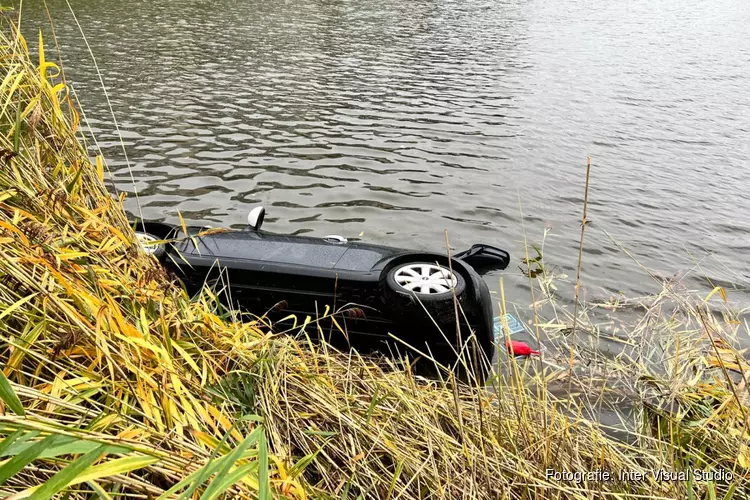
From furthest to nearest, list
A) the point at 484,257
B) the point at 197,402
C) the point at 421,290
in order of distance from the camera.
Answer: the point at 484,257 → the point at 421,290 → the point at 197,402

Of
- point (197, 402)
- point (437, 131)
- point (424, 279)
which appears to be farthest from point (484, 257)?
point (437, 131)

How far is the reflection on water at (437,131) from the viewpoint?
663 centimetres

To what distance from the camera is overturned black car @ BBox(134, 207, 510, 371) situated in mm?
3227

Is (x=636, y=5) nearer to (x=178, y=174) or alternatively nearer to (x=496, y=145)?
(x=496, y=145)

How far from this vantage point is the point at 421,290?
329cm

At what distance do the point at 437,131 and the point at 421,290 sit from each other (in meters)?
7.14

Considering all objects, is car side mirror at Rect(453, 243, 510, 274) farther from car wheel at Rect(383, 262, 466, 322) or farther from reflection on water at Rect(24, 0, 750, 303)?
car wheel at Rect(383, 262, 466, 322)

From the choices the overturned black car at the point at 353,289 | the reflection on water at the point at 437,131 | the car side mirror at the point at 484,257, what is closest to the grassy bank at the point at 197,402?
the overturned black car at the point at 353,289

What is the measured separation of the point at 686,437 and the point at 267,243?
2.67 metres

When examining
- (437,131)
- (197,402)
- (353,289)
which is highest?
(197,402)

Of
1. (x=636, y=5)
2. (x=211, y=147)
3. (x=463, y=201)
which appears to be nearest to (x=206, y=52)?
(x=211, y=147)

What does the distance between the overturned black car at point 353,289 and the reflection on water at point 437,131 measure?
202cm

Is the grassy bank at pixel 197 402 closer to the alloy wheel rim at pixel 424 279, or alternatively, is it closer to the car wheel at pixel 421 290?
the car wheel at pixel 421 290

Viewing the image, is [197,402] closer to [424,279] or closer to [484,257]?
[424,279]
